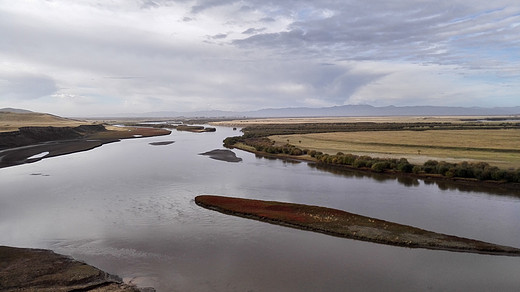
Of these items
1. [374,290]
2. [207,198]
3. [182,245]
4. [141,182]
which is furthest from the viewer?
[141,182]

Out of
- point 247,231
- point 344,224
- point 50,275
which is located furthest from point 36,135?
point 344,224

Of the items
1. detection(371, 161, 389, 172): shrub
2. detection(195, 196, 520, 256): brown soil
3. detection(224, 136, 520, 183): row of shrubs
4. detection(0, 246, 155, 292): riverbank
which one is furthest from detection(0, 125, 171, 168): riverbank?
detection(371, 161, 389, 172): shrub

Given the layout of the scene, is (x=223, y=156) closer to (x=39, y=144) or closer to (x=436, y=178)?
(x=436, y=178)

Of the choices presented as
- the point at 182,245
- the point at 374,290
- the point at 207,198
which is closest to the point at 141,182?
the point at 207,198

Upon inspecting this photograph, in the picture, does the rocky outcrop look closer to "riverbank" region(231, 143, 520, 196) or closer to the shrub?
"riverbank" region(231, 143, 520, 196)

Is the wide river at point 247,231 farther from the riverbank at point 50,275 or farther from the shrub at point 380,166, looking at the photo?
the shrub at point 380,166

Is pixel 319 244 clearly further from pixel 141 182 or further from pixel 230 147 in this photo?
pixel 230 147
